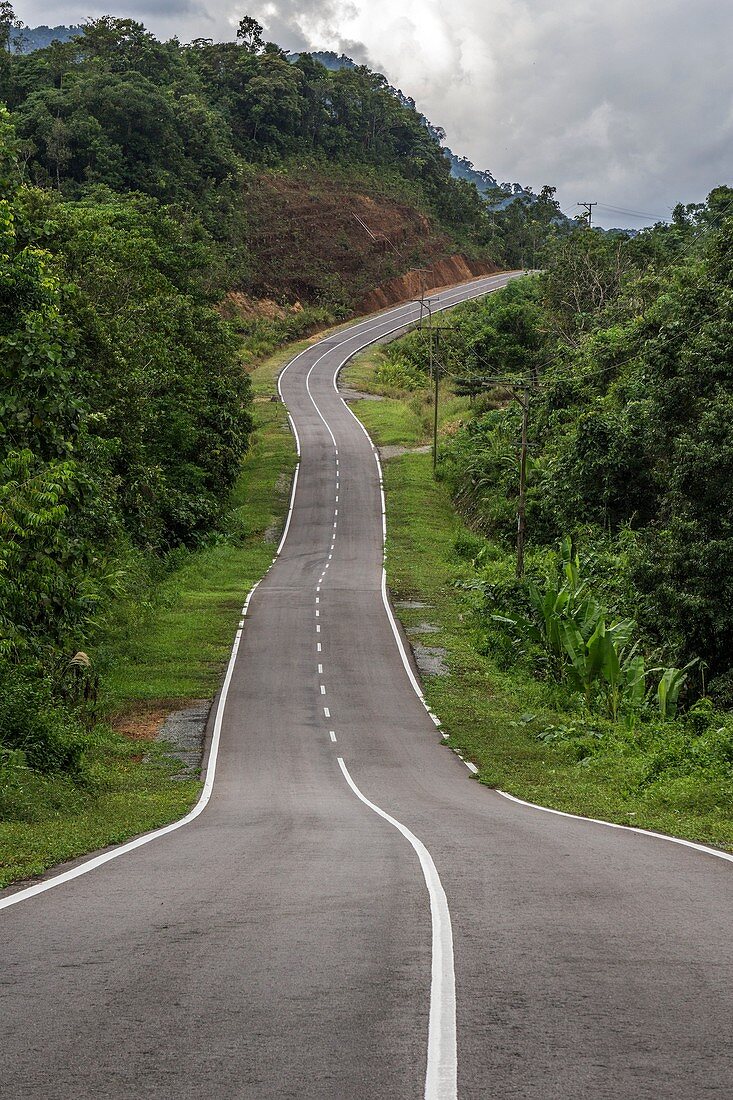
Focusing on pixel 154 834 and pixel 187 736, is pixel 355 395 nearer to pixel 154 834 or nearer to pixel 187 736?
pixel 187 736

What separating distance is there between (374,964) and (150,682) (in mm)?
24595

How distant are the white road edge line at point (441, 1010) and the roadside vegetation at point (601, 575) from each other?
21.5 ft

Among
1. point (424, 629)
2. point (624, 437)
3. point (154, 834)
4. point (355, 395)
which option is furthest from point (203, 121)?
point (154, 834)

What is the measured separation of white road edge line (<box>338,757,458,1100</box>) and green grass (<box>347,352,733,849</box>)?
19.8 feet

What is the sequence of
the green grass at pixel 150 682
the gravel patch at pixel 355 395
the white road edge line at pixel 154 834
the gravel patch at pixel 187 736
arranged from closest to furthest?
the white road edge line at pixel 154 834
the green grass at pixel 150 682
the gravel patch at pixel 187 736
the gravel patch at pixel 355 395

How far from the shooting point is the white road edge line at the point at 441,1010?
4.65m

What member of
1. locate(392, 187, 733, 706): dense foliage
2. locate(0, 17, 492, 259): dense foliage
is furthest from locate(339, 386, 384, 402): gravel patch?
locate(0, 17, 492, 259): dense foliage

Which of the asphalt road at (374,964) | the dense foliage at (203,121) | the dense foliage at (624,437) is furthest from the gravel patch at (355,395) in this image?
the asphalt road at (374,964)

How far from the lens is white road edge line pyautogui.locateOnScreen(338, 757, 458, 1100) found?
4.65 metres

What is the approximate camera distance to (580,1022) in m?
5.49

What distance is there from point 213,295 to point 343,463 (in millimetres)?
14035

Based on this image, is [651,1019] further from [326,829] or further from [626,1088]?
[326,829]

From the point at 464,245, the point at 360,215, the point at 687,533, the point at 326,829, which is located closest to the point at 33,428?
the point at 326,829

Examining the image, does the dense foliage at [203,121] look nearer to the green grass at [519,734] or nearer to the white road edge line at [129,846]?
the green grass at [519,734]
